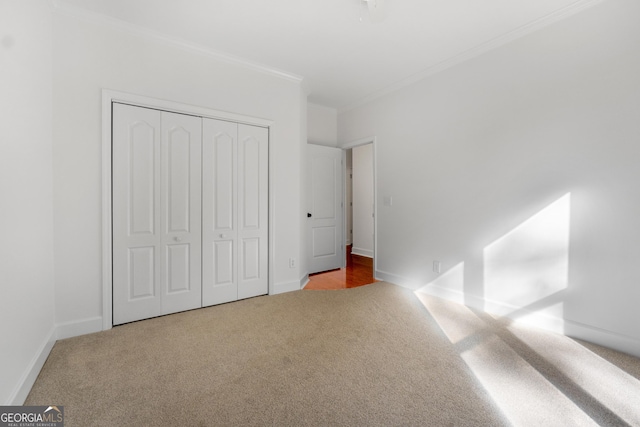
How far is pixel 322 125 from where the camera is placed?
4.78m

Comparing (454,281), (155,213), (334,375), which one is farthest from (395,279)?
(155,213)

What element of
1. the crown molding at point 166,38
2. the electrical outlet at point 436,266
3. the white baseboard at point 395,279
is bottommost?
the white baseboard at point 395,279

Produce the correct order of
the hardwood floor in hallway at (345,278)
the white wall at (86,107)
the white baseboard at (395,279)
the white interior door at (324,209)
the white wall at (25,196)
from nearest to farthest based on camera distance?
the white wall at (25,196), the white wall at (86,107), the white baseboard at (395,279), the hardwood floor in hallway at (345,278), the white interior door at (324,209)

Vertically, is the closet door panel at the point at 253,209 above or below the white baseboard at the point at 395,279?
above

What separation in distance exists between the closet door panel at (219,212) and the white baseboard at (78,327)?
92 centimetres

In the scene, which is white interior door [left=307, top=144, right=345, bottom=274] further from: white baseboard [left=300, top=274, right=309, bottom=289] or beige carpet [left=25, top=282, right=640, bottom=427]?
beige carpet [left=25, top=282, right=640, bottom=427]

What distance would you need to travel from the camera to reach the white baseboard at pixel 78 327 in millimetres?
2348

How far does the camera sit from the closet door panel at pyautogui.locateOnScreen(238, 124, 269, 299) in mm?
3311

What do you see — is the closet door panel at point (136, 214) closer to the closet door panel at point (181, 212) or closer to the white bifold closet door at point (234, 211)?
the closet door panel at point (181, 212)

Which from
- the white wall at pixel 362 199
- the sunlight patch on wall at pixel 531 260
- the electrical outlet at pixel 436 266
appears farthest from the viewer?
the white wall at pixel 362 199

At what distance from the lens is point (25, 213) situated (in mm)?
1753

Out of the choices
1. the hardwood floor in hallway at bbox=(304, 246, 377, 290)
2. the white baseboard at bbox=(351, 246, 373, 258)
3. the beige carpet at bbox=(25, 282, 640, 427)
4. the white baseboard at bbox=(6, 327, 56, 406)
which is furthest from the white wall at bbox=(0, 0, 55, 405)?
the white baseboard at bbox=(351, 246, 373, 258)

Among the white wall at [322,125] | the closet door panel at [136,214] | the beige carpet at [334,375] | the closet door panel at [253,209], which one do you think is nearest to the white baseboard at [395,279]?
the beige carpet at [334,375]

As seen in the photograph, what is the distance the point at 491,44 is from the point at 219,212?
11.1 feet
